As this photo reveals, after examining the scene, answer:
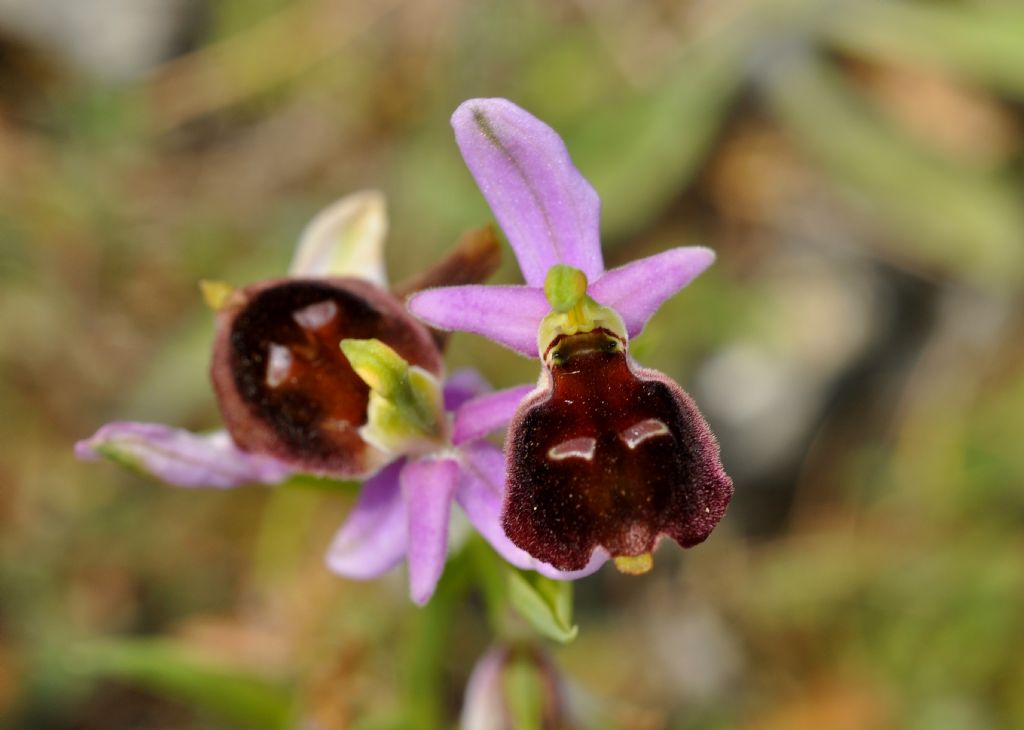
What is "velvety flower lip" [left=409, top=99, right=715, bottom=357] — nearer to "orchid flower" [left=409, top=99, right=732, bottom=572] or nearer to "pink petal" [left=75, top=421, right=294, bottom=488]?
"orchid flower" [left=409, top=99, right=732, bottom=572]

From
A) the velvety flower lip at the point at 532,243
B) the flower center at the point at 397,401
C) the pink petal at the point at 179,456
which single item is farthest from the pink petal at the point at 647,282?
the pink petal at the point at 179,456

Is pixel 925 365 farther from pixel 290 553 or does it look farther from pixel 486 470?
pixel 486 470

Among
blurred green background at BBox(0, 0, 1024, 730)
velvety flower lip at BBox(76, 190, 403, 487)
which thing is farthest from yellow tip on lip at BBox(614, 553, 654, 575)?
blurred green background at BBox(0, 0, 1024, 730)

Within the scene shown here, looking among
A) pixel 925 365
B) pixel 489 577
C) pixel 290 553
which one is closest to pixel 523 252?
pixel 489 577

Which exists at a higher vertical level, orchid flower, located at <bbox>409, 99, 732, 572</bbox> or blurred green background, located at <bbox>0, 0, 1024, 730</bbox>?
orchid flower, located at <bbox>409, 99, 732, 572</bbox>

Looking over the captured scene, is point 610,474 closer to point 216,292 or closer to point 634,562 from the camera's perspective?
point 634,562
